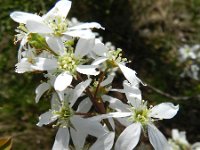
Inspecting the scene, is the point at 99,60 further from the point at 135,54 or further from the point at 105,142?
the point at 135,54

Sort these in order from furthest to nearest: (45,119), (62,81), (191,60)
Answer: (191,60)
(45,119)
(62,81)

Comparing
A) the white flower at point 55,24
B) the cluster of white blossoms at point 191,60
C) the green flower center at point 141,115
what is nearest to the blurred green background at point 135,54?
the cluster of white blossoms at point 191,60

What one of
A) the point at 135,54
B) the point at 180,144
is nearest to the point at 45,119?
the point at 180,144

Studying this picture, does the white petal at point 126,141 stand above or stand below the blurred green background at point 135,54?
above

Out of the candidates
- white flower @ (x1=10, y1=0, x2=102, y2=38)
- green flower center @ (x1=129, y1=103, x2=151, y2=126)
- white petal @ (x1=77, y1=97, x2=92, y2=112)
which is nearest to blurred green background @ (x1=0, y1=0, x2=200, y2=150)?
white flower @ (x1=10, y1=0, x2=102, y2=38)

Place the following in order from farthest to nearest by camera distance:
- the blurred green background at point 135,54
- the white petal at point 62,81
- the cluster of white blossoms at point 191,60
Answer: the cluster of white blossoms at point 191,60
the blurred green background at point 135,54
the white petal at point 62,81

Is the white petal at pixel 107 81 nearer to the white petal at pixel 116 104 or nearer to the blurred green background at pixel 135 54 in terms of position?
the white petal at pixel 116 104

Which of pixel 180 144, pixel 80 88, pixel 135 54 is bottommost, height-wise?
pixel 180 144

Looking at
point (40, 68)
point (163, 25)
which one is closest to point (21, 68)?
Answer: point (40, 68)
